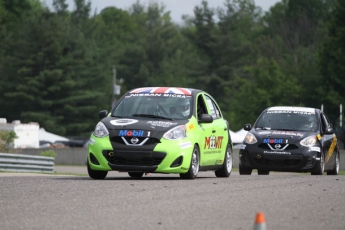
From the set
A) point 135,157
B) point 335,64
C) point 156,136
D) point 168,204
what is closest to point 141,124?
point 156,136

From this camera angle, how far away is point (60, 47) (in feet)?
279

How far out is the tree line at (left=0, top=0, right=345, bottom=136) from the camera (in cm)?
6619

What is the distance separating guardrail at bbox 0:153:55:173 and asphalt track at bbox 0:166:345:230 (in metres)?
11.7

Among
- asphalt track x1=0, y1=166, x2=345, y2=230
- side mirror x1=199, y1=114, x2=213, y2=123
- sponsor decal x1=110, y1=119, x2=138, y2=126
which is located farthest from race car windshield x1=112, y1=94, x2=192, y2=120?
asphalt track x1=0, y1=166, x2=345, y2=230

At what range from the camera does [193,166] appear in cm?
1677

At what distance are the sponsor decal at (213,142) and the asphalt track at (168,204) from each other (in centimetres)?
214

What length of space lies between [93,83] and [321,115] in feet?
231

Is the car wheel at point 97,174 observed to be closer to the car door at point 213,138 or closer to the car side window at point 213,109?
the car door at point 213,138

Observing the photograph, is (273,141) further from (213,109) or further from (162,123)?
(162,123)

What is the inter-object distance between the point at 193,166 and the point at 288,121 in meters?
5.62

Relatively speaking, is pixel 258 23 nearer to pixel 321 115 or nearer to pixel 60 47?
pixel 60 47

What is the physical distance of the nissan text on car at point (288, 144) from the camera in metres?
20.6

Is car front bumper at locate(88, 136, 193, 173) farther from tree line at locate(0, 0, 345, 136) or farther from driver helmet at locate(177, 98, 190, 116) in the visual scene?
tree line at locate(0, 0, 345, 136)

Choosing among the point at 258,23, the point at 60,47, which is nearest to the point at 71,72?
the point at 60,47
